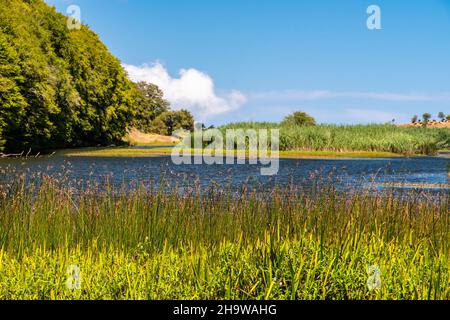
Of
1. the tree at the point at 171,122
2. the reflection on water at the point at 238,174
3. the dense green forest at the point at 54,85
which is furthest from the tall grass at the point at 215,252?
the tree at the point at 171,122

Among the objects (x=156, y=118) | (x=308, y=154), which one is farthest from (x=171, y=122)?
(x=308, y=154)

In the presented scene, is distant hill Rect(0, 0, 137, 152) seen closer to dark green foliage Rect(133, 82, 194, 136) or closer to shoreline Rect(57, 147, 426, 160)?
shoreline Rect(57, 147, 426, 160)

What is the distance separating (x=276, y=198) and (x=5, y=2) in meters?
37.8

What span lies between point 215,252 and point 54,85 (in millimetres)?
36097

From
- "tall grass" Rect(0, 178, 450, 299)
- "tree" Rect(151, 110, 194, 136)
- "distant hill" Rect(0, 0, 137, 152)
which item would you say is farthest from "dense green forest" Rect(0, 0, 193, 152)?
"tree" Rect(151, 110, 194, 136)

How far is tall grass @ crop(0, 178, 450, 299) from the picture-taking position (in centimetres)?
545

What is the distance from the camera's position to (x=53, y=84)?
39562mm

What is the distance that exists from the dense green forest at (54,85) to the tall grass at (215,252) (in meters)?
27.5

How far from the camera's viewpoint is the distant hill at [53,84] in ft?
115

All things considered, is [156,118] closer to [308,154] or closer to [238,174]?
[308,154]

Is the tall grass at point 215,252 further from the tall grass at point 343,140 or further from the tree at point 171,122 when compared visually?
the tree at point 171,122

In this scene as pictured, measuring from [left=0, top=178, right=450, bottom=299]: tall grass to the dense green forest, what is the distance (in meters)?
27.5

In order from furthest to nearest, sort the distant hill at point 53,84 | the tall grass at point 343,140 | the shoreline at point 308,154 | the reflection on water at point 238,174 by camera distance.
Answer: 1. the tall grass at point 343,140
2. the shoreline at point 308,154
3. the distant hill at point 53,84
4. the reflection on water at point 238,174
